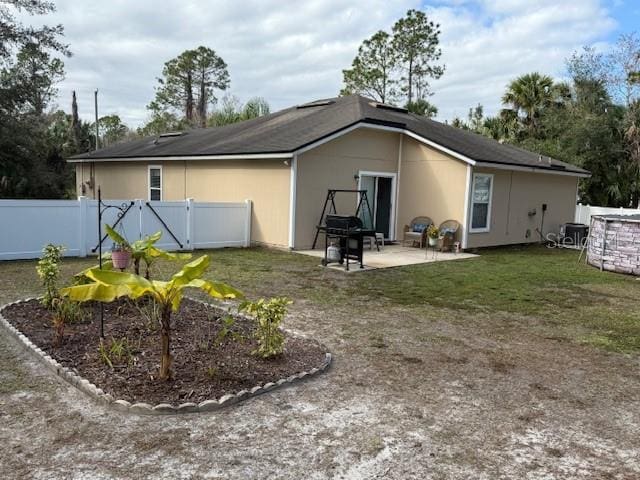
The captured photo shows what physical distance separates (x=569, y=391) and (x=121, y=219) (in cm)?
953

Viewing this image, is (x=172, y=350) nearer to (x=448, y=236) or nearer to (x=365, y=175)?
(x=365, y=175)

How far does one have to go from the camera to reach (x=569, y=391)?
4273 mm

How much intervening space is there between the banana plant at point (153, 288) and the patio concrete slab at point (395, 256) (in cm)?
617

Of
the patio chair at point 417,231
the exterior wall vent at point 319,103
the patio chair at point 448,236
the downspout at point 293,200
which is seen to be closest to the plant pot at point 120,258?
the downspout at point 293,200

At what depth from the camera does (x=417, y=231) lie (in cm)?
1391

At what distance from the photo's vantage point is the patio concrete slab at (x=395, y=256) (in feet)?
34.6

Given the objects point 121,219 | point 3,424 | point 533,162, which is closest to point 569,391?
point 3,424

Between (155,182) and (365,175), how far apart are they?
7.43 metres

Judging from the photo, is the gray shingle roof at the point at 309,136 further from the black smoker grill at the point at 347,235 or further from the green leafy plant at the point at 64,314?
the green leafy plant at the point at 64,314

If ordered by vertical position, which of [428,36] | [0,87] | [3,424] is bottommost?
[3,424]

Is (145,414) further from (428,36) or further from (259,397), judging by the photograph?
(428,36)

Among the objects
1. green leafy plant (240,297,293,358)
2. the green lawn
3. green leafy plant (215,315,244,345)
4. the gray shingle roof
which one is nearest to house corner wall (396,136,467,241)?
the gray shingle roof

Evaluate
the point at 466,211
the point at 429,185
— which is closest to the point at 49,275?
the point at 466,211

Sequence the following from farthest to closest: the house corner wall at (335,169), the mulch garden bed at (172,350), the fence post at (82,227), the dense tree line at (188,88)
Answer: the dense tree line at (188,88)
the house corner wall at (335,169)
the fence post at (82,227)
the mulch garden bed at (172,350)
